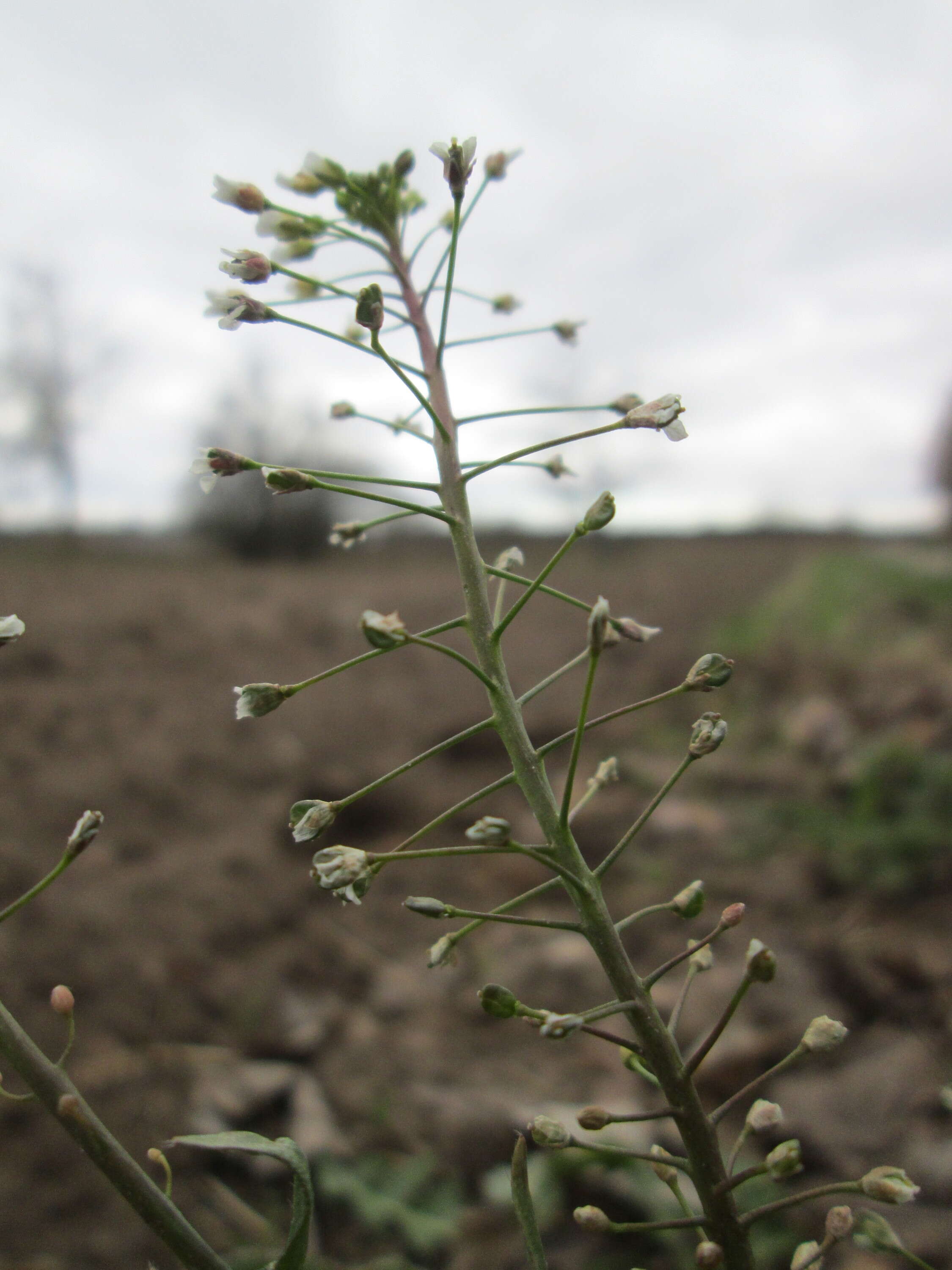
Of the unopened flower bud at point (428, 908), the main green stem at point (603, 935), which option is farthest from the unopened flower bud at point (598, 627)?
the unopened flower bud at point (428, 908)

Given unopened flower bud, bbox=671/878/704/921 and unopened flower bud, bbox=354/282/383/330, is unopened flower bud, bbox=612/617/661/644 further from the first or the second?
unopened flower bud, bbox=354/282/383/330

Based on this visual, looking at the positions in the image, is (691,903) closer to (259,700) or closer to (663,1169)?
(663,1169)

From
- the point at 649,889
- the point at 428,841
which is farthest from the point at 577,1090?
the point at 428,841

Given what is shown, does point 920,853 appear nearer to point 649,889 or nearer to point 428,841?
point 649,889

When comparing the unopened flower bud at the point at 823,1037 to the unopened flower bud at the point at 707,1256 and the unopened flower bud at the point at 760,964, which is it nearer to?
the unopened flower bud at the point at 760,964

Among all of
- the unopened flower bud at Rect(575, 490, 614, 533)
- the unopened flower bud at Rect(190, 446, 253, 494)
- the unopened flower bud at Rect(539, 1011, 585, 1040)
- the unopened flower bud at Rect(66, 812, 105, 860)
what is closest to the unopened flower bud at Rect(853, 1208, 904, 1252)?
the unopened flower bud at Rect(539, 1011, 585, 1040)

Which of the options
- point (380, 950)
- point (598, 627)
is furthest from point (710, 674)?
point (380, 950)
